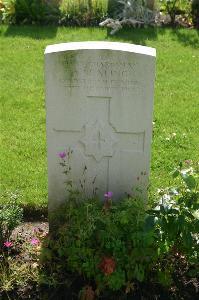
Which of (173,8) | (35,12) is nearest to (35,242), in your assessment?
(35,12)

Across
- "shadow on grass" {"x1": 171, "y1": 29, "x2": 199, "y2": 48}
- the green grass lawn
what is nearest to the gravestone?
the green grass lawn

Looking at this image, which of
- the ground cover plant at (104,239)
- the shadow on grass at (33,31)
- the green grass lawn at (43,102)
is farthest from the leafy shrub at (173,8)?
the ground cover plant at (104,239)

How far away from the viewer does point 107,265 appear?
396cm

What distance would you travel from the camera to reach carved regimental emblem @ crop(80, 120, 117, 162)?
4.36 m

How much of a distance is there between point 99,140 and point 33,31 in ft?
19.5

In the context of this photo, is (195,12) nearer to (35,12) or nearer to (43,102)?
(35,12)

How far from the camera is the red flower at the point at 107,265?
13.0ft

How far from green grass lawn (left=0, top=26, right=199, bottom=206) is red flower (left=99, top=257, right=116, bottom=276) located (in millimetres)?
1360

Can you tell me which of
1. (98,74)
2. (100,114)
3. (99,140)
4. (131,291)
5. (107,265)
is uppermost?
(98,74)

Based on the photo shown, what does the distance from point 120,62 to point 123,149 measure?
2.45 ft

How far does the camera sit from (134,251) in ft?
13.2

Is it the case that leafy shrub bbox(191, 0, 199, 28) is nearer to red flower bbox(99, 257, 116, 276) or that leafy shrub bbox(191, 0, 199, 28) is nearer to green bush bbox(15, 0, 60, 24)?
green bush bbox(15, 0, 60, 24)

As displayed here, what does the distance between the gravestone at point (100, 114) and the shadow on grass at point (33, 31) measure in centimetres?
545

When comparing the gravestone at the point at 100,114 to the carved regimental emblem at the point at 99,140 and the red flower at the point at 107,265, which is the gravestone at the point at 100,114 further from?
the red flower at the point at 107,265
